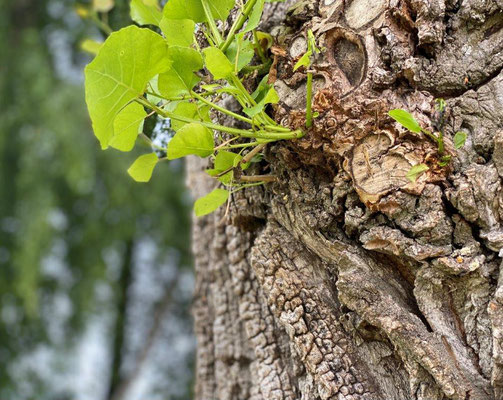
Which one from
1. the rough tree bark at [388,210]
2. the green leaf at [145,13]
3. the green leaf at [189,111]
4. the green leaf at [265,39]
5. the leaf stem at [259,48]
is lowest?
the rough tree bark at [388,210]

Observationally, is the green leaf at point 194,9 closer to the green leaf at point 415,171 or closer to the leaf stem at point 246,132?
the leaf stem at point 246,132

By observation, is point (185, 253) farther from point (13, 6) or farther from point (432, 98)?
point (432, 98)

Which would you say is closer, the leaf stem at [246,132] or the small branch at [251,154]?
the leaf stem at [246,132]

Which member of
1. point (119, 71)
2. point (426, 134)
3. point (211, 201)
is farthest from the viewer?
point (211, 201)

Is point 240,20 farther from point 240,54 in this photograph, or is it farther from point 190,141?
point 190,141

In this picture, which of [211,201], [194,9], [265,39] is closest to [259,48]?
[265,39]

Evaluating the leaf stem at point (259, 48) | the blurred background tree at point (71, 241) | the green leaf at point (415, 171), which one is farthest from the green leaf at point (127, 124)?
the blurred background tree at point (71, 241)

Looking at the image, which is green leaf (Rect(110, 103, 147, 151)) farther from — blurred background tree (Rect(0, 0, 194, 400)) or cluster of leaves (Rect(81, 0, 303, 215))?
blurred background tree (Rect(0, 0, 194, 400))

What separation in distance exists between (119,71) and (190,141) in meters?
0.12

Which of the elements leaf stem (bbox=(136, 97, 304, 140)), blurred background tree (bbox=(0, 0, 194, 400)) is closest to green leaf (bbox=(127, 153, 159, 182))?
leaf stem (bbox=(136, 97, 304, 140))

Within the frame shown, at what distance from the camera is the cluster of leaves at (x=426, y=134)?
0.69m

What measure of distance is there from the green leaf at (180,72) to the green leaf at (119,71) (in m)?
0.05

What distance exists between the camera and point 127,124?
737mm

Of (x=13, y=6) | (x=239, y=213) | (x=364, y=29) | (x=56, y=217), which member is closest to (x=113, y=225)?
(x=56, y=217)
